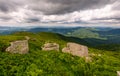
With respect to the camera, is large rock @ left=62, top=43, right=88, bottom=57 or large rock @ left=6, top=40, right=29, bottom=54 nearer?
large rock @ left=6, top=40, right=29, bottom=54

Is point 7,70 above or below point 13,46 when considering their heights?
below

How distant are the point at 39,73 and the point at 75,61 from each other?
10.8 meters

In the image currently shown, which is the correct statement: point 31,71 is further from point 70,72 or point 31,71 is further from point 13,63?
point 70,72

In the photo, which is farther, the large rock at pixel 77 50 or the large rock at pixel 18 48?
the large rock at pixel 77 50

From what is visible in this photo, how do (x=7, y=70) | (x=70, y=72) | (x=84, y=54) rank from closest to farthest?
(x=7, y=70), (x=70, y=72), (x=84, y=54)

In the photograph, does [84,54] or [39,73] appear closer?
[39,73]

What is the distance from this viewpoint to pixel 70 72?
32312mm

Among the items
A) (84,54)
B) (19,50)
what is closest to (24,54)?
(19,50)

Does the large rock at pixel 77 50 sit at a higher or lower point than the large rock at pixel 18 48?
lower

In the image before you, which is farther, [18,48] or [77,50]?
[77,50]

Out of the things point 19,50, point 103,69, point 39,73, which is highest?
point 19,50

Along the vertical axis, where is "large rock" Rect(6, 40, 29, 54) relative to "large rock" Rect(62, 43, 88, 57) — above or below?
above

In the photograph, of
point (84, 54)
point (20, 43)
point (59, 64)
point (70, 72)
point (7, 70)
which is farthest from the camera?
point (84, 54)

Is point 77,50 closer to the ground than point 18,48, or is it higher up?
closer to the ground
